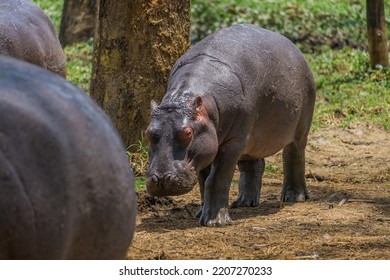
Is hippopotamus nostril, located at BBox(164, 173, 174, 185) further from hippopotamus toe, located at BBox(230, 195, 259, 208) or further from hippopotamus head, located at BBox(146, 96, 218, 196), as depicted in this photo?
hippopotamus toe, located at BBox(230, 195, 259, 208)

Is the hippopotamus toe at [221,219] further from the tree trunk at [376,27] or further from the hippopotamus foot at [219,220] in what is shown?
the tree trunk at [376,27]

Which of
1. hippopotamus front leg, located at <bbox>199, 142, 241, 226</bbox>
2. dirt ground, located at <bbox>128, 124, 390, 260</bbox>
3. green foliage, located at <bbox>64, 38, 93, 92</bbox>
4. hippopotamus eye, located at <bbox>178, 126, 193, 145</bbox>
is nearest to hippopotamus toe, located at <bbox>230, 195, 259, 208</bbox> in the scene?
dirt ground, located at <bbox>128, 124, 390, 260</bbox>

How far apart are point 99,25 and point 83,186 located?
6.49 meters

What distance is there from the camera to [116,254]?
268 cm

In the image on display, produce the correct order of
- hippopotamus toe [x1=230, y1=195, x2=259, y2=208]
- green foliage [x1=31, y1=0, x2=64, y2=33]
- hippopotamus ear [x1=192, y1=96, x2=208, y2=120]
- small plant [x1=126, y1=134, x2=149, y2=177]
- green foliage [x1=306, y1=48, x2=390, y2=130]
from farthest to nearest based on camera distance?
green foliage [x1=31, y1=0, x2=64, y2=33] → green foliage [x1=306, y1=48, x2=390, y2=130] → small plant [x1=126, y1=134, x2=149, y2=177] → hippopotamus toe [x1=230, y1=195, x2=259, y2=208] → hippopotamus ear [x1=192, y1=96, x2=208, y2=120]

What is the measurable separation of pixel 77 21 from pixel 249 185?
8084 mm

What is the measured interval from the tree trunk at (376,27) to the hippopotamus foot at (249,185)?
17.0 feet

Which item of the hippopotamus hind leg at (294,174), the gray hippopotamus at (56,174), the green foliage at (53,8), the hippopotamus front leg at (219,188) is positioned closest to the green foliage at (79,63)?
the green foliage at (53,8)

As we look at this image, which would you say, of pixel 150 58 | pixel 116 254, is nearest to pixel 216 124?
pixel 150 58

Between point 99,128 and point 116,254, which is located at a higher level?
point 99,128

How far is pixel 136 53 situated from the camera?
865 cm

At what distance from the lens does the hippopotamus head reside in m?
6.27
